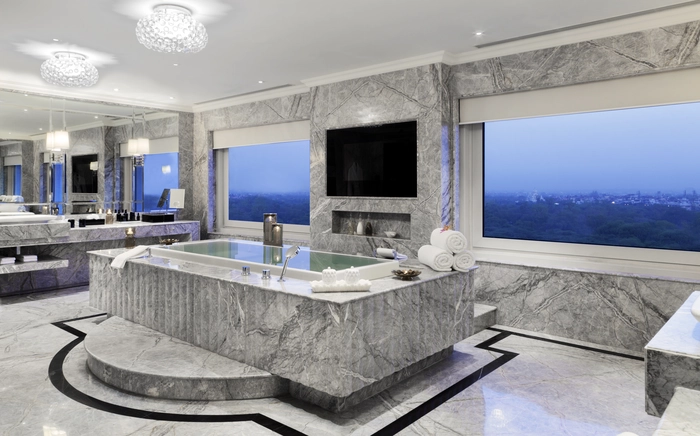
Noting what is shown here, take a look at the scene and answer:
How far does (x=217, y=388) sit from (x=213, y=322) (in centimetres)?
49

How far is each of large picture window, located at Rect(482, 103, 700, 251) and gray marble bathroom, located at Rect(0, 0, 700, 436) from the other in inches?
0.9

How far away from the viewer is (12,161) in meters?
5.48

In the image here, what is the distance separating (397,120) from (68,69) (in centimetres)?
316

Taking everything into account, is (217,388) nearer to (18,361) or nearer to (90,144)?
(18,361)

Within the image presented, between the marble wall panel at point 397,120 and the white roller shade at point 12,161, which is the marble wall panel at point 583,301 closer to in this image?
the marble wall panel at point 397,120

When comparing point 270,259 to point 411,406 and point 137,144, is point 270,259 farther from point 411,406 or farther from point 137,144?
point 137,144

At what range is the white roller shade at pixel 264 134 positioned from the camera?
6155mm

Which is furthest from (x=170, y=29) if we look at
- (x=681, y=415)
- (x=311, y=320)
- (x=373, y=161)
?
(x=681, y=415)

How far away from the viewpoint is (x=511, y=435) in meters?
2.41

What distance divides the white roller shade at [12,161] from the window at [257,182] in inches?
100

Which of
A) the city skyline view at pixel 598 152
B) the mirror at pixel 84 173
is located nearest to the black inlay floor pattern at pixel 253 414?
the city skyline view at pixel 598 152

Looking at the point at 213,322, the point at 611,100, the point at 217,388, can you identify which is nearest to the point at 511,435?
the point at 217,388

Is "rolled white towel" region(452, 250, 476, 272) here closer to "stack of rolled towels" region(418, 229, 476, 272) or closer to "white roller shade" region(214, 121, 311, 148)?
"stack of rolled towels" region(418, 229, 476, 272)

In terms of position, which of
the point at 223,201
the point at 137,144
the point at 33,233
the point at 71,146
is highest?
the point at 137,144
